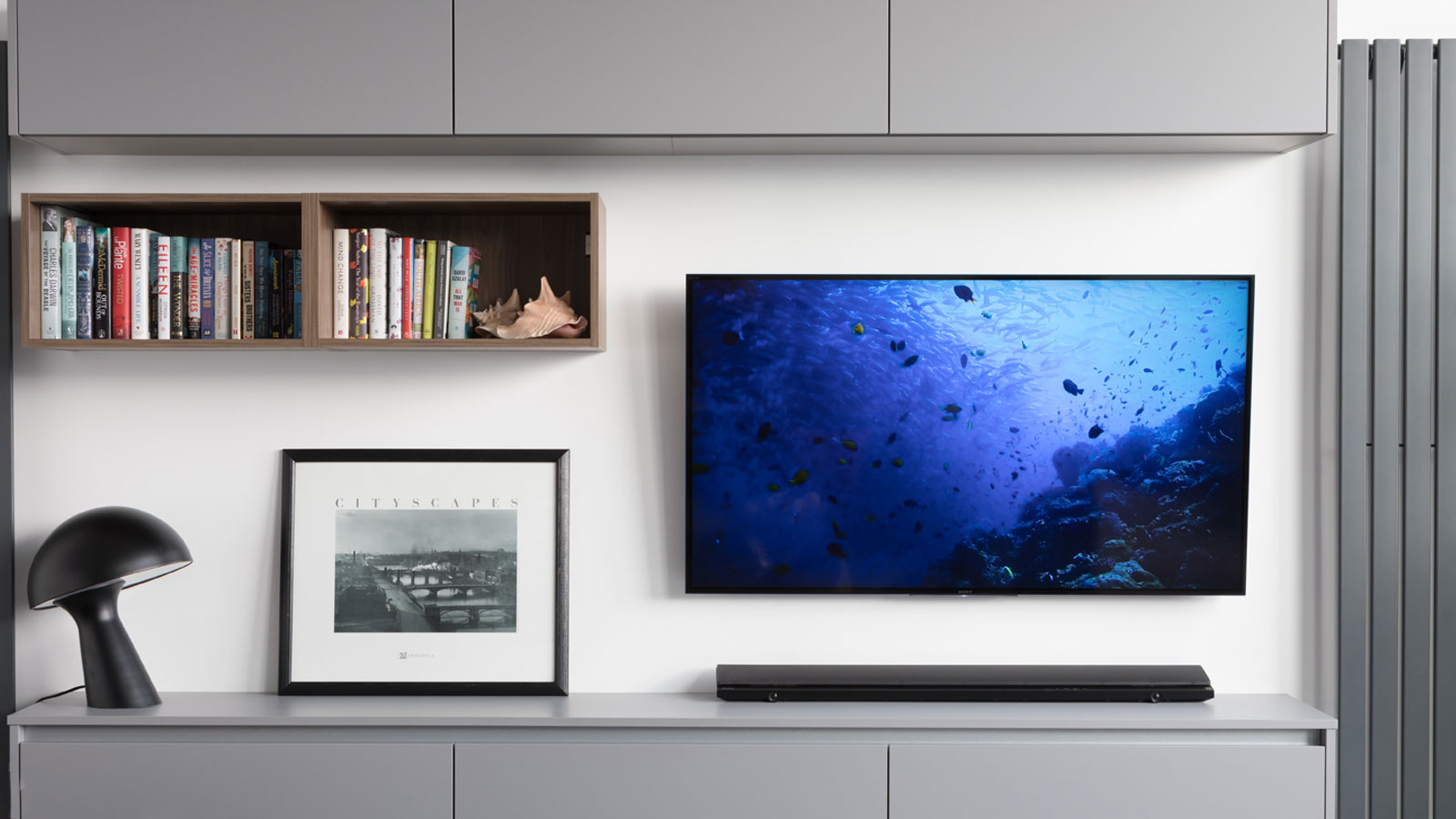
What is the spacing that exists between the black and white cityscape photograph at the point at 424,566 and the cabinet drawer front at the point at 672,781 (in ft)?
1.09

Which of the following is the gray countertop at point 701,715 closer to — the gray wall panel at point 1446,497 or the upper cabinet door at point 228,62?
the gray wall panel at point 1446,497

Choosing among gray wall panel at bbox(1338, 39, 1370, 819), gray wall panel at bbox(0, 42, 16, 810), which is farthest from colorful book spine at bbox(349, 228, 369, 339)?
gray wall panel at bbox(1338, 39, 1370, 819)

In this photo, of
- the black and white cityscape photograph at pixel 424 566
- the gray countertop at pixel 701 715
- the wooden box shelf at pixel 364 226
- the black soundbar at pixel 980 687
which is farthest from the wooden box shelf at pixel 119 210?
the black soundbar at pixel 980 687

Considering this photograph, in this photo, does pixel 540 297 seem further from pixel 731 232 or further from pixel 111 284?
pixel 111 284

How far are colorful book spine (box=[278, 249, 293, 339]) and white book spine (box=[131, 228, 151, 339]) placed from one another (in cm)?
26

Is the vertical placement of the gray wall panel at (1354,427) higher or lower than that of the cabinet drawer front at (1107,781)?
higher

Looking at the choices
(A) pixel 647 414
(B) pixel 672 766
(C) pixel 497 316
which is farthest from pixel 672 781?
(C) pixel 497 316

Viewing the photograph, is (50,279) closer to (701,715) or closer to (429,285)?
(429,285)

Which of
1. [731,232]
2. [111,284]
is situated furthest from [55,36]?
[731,232]

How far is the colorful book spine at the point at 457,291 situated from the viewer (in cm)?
203

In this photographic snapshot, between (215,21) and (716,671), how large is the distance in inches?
67.8

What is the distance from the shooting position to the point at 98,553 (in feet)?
6.27

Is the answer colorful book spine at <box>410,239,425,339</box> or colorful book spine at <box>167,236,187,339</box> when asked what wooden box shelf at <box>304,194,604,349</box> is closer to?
colorful book spine at <box>410,239,425,339</box>

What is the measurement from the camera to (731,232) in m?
2.17
